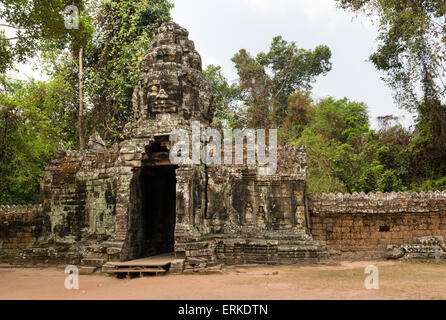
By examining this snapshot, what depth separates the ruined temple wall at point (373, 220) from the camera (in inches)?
409

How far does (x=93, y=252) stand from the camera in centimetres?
864

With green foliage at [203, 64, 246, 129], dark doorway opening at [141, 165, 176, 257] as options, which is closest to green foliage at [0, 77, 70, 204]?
dark doorway opening at [141, 165, 176, 257]

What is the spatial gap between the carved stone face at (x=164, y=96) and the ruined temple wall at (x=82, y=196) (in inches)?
86.1

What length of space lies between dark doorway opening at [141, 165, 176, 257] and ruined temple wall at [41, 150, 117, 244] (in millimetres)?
950

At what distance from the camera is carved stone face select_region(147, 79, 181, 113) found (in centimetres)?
936

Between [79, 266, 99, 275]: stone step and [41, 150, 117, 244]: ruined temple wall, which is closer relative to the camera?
[79, 266, 99, 275]: stone step

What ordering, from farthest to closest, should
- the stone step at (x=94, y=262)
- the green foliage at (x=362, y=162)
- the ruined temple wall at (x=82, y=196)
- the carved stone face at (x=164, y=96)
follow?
the green foliage at (x=362, y=162)
the ruined temple wall at (x=82, y=196)
the carved stone face at (x=164, y=96)
the stone step at (x=94, y=262)

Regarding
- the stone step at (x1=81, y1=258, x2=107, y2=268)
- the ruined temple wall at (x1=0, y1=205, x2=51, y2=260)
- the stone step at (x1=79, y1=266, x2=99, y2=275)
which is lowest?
the stone step at (x1=79, y1=266, x2=99, y2=275)

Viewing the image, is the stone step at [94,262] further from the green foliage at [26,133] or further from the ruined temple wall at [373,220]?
the green foliage at [26,133]

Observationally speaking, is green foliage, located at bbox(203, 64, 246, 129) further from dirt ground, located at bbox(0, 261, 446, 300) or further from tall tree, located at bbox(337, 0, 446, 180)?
dirt ground, located at bbox(0, 261, 446, 300)

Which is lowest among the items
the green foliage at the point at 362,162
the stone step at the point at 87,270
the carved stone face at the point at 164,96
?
the stone step at the point at 87,270

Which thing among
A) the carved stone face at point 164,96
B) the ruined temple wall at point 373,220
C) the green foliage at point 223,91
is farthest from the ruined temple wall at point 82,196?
the green foliage at point 223,91
